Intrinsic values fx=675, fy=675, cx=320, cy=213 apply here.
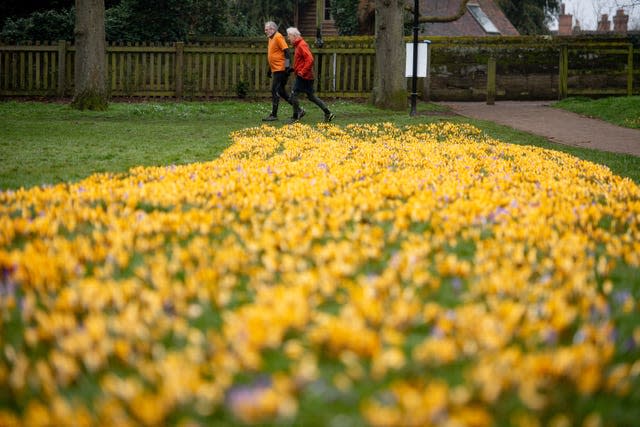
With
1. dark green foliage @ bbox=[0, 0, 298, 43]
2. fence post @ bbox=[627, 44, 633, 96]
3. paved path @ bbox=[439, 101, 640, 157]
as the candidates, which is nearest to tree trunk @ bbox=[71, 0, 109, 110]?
dark green foliage @ bbox=[0, 0, 298, 43]

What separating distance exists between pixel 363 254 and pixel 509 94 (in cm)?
2184

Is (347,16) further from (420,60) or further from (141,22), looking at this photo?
(420,60)

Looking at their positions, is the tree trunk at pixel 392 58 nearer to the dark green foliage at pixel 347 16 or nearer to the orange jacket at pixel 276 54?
the orange jacket at pixel 276 54

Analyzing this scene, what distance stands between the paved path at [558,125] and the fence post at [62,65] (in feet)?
39.4

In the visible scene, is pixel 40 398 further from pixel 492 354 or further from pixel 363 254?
pixel 363 254

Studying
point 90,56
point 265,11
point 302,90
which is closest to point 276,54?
point 302,90

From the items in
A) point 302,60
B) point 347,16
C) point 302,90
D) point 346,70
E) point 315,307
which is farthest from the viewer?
point 347,16

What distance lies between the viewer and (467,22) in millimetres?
42969

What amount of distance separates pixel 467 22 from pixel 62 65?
29030 millimetres

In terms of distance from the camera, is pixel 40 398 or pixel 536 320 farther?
pixel 536 320

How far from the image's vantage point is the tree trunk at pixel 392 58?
18.2 m

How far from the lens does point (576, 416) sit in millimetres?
1995

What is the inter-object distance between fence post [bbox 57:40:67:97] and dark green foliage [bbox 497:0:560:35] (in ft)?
106

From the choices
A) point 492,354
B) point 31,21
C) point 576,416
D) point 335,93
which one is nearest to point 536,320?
point 492,354
